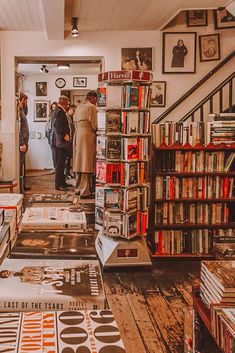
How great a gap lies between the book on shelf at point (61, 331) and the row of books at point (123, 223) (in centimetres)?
296

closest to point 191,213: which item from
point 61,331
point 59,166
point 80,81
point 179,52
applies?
point 179,52

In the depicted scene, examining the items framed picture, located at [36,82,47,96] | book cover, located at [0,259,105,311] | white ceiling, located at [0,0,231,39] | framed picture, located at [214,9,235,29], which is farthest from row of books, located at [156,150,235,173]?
framed picture, located at [36,82,47,96]

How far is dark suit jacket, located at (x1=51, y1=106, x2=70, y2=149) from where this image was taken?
26.8 feet

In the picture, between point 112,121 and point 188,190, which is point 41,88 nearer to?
point 188,190

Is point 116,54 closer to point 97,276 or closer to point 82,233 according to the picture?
point 82,233

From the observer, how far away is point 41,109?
12023 millimetres

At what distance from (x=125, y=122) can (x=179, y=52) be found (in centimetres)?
241

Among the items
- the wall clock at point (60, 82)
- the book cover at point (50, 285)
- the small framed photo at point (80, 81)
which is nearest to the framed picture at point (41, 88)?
the wall clock at point (60, 82)

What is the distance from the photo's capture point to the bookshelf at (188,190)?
185 inches

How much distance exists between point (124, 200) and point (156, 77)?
98.4 inches

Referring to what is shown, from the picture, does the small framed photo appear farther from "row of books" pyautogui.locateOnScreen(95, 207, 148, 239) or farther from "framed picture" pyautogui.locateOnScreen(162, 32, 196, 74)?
"row of books" pyautogui.locateOnScreen(95, 207, 148, 239)

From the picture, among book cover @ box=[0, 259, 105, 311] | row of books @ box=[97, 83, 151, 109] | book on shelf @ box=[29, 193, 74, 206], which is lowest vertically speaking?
book cover @ box=[0, 259, 105, 311]

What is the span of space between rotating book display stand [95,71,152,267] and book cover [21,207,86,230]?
6.11 ft

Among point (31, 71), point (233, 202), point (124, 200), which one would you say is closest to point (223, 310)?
point (124, 200)
